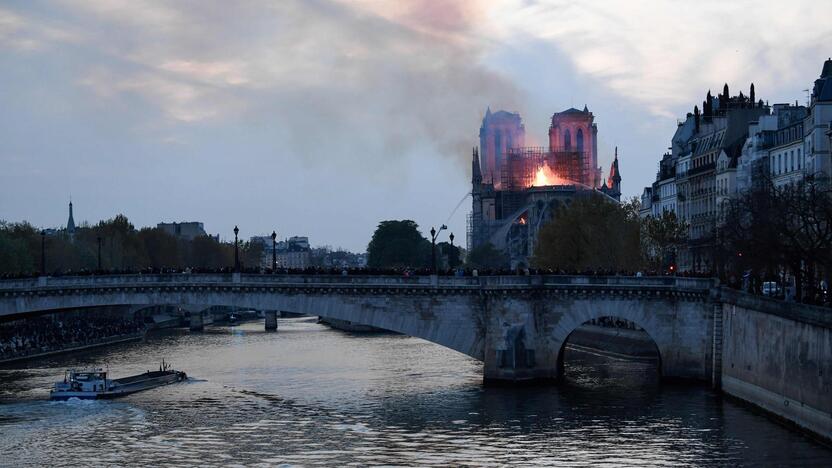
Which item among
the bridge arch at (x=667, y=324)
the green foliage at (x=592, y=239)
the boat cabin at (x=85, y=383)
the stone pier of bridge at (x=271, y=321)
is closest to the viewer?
the bridge arch at (x=667, y=324)

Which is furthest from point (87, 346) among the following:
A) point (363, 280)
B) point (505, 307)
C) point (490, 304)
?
point (505, 307)

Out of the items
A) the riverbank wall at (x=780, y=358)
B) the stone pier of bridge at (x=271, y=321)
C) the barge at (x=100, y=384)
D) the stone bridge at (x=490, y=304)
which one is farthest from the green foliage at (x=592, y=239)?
the barge at (x=100, y=384)

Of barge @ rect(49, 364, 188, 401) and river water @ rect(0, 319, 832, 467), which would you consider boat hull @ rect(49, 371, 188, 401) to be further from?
river water @ rect(0, 319, 832, 467)

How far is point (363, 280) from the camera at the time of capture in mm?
84250

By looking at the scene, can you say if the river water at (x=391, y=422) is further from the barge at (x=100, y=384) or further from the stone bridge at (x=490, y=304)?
the stone bridge at (x=490, y=304)

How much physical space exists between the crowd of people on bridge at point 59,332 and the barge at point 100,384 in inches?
888

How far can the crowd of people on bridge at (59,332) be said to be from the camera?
112m

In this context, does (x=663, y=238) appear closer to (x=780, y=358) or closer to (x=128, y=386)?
(x=128, y=386)

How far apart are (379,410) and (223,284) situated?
17.7 m

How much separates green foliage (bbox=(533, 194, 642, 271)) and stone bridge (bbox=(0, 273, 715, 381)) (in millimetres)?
31397

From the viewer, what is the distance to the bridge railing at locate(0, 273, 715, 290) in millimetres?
81500

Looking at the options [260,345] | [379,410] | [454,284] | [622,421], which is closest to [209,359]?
[260,345]

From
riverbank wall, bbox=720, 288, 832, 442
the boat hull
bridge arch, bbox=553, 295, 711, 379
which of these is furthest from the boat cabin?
riverbank wall, bbox=720, 288, 832, 442

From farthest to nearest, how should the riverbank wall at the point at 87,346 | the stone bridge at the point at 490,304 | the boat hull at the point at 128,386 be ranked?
the riverbank wall at the point at 87,346 → the stone bridge at the point at 490,304 → the boat hull at the point at 128,386
